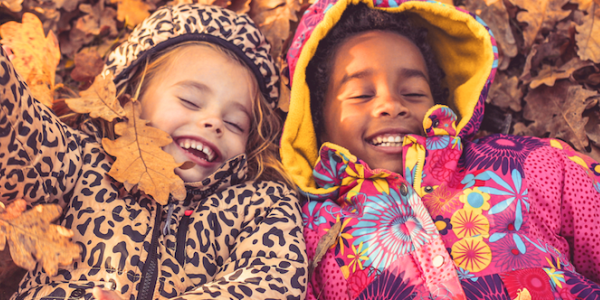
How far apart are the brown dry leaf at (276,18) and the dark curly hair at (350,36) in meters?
0.44

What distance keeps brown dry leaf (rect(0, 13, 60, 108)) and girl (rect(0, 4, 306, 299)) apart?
447 mm

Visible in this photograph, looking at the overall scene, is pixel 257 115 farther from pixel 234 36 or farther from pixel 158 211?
pixel 158 211

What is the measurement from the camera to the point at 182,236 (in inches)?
79.4

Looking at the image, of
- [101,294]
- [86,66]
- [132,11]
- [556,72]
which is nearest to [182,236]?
[101,294]

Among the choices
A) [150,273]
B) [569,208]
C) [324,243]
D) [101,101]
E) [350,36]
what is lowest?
[324,243]

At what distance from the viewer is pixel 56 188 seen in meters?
1.85

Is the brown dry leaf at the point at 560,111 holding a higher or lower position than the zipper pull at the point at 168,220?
higher

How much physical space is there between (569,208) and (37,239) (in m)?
2.54

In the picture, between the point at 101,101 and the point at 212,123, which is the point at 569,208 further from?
the point at 101,101

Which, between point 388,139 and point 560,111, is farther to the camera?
point 560,111

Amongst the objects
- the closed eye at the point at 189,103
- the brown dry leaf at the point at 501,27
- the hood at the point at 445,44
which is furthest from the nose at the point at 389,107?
the brown dry leaf at the point at 501,27

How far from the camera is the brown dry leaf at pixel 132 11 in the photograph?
3262 mm

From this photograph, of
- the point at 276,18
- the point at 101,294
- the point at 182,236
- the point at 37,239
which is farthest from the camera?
the point at 276,18

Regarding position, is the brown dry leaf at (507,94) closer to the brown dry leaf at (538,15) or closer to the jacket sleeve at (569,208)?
the brown dry leaf at (538,15)
